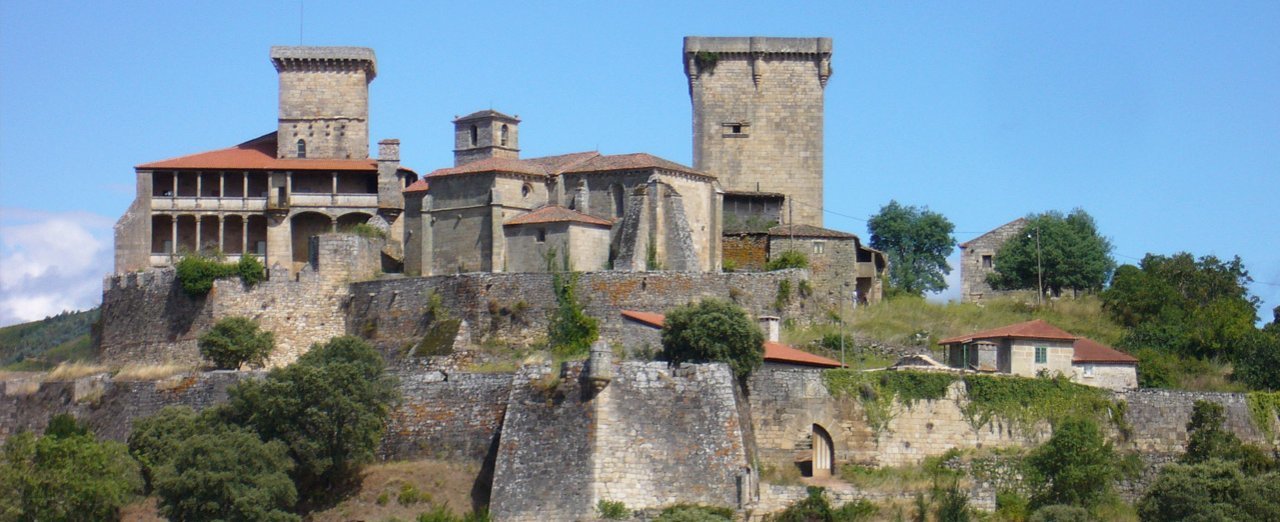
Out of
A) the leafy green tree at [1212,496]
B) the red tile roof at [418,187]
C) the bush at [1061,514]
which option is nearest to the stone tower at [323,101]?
the red tile roof at [418,187]

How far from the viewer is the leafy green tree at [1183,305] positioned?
6019 centimetres

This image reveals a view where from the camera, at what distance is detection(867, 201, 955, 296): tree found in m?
78.2

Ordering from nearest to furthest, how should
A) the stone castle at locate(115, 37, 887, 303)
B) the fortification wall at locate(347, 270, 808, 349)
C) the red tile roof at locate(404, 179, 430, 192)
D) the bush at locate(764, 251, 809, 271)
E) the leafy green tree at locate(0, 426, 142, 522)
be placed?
the leafy green tree at locate(0, 426, 142, 522), the fortification wall at locate(347, 270, 808, 349), the stone castle at locate(115, 37, 887, 303), the bush at locate(764, 251, 809, 271), the red tile roof at locate(404, 179, 430, 192)

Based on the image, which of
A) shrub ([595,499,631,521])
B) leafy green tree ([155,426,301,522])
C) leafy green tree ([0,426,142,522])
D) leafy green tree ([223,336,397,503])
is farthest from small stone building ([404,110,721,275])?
shrub ([595,499,631,521])

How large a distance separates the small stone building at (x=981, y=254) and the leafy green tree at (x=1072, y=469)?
75.3 feet

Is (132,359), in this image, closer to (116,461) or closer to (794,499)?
(116,461)

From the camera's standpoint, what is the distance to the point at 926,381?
168ft

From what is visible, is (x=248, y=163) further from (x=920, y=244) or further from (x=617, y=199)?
(x=920, y=244)

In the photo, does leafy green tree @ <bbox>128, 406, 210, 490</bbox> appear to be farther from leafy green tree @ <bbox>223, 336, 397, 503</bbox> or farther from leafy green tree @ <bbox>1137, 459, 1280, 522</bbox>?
leafy green tree @ <bbox>1137, 459, 1280, 522</bbox>

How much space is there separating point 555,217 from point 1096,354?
15.9 m

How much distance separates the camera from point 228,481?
46281 mm

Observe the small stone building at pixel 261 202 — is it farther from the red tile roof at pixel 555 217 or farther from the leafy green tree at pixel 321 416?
the leafy green tree at pixel 321 416

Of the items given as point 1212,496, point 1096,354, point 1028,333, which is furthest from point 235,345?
point 1212,496

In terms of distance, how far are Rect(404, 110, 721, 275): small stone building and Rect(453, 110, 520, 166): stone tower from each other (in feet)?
10.4
